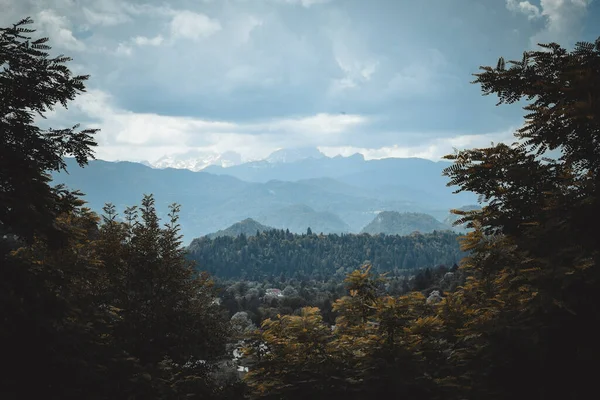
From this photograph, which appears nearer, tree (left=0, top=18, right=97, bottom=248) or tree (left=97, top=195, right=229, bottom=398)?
tree (left=0, top=18, right=97, bottom=248)

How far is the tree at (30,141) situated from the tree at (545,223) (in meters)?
9.12

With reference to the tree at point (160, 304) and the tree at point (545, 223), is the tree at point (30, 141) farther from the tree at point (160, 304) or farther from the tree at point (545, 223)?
the tree at point (545, 223)

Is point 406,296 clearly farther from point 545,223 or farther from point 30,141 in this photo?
point 30,141

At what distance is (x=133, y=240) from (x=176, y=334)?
4249 mm

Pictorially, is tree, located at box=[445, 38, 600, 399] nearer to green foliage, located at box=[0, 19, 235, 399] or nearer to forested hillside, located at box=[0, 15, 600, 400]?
forested hillside, located at box=[0, 15, 600, 400]

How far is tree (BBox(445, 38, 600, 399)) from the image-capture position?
25.1ft

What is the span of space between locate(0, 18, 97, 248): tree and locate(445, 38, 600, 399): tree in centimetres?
912

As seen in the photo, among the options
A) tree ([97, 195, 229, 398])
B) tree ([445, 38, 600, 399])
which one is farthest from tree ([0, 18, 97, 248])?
tree ([445, 38, 600, 399])

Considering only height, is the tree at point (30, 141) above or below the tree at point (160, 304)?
above

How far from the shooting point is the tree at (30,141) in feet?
26.8

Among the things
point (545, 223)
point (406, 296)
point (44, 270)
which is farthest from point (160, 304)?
point (545, 223)

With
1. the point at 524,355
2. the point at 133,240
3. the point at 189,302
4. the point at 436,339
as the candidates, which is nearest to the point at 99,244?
the point at 133,240

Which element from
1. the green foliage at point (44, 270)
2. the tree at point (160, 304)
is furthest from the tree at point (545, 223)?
the tree at point (160, 304)

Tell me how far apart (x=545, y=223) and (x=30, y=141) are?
1051cm
